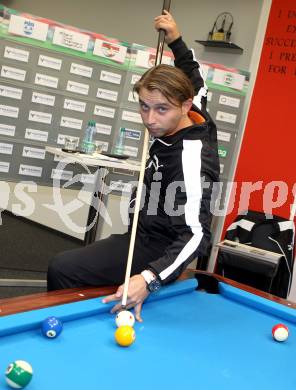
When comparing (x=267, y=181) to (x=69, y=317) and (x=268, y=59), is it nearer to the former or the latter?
(x=268, y=59)

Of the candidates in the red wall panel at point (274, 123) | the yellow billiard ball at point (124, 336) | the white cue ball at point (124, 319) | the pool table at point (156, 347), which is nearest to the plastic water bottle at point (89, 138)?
the red wall panel at point (274, 123)

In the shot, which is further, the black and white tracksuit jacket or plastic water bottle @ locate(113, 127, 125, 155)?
plastic water bottle @ locate(113, 127, 125, 155)

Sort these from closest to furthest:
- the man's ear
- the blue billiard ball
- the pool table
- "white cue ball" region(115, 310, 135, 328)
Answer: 1. the pool table
2. the blue billiard ball
3. "white cue ball" region(115, 310, 135, 328)
4. the man's ear

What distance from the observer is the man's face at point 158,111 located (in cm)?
177

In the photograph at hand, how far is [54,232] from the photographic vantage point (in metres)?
4.80

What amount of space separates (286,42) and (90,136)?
183cm

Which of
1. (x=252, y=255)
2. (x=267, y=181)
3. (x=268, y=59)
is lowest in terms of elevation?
(x=252, y=255)

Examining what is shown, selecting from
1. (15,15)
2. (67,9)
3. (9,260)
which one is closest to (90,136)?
(15,15)

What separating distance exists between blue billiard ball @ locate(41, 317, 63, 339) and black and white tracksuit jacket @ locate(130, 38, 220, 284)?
0.51 m

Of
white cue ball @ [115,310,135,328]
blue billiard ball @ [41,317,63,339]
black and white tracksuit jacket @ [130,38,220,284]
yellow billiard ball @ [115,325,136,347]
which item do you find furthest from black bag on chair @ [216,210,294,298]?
blue billiard ball @ [41,317,63,339]

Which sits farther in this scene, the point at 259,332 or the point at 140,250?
the point at 140,250

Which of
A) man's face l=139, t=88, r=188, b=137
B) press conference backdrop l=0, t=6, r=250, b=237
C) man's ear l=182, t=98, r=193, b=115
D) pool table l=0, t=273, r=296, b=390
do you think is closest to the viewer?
pool table l=0, t=273, r=296, b=390

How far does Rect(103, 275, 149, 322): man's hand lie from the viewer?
4.89 feet

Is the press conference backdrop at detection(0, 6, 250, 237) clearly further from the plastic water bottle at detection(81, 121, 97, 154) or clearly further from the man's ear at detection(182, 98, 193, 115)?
the man's ear at detection(182, 98, 193, 115)
